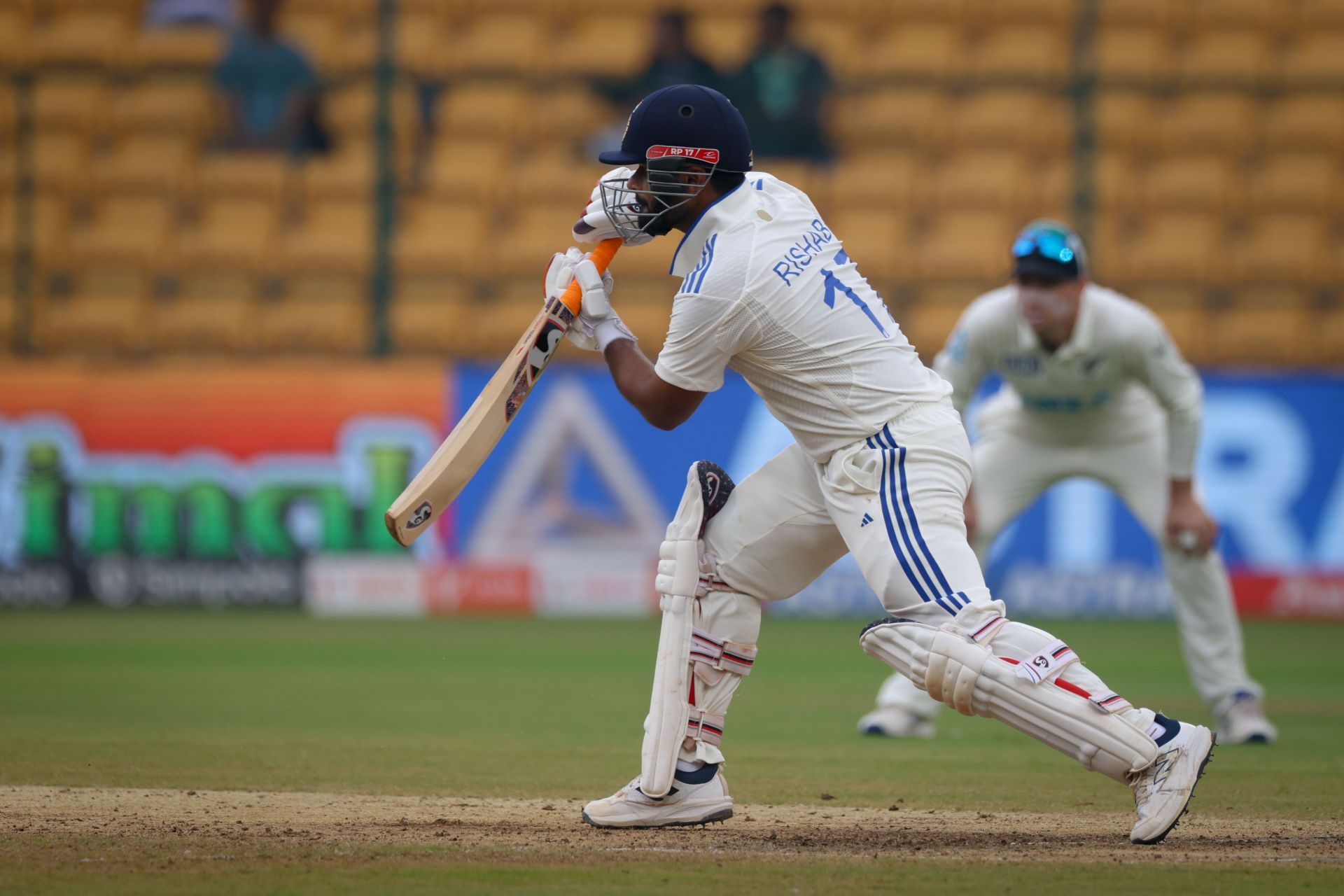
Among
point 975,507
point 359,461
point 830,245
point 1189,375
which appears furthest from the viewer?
point 359,461

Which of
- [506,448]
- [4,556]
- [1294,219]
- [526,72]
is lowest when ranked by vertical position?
[4,556]

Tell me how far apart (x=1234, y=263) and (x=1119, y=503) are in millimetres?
3270

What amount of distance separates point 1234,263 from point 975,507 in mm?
7455

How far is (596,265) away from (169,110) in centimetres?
1054

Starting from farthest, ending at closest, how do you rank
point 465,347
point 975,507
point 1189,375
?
point 465,347, point 975,507, point 1189,375

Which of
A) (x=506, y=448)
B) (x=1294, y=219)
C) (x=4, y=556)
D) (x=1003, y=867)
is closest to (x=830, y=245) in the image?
(x=1003, y=867)

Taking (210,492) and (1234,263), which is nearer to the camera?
(210,492)

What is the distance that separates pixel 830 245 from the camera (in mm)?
4973

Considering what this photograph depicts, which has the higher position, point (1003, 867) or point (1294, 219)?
point (1294, 219)

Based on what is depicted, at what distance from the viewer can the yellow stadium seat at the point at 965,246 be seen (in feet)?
44.9

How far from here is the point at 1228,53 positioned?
15125 millimetres

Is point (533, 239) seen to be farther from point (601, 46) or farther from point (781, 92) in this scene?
point (781, 92)

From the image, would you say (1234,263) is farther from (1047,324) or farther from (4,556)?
(4,556)

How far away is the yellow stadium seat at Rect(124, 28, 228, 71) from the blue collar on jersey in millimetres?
10514
